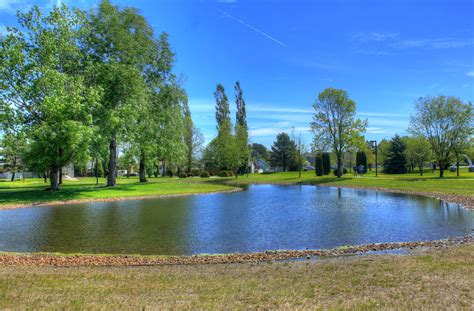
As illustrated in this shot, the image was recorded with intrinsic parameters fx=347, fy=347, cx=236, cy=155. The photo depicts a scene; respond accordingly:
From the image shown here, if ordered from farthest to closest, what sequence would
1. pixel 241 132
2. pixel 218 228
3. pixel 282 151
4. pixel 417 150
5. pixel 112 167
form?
1. pixel 282 151
2. pixel 241 132
3. pixel 417 150
4. pixel 112 167
5. pixel 218 228

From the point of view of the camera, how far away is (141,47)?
35.5 m

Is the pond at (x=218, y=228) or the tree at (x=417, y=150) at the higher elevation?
the tree at (x=417, y=150)

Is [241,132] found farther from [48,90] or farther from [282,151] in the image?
[48,90]

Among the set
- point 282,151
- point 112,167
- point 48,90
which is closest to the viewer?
point 48,90

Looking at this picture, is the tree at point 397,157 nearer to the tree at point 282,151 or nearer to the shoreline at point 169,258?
the tree at point 282,151

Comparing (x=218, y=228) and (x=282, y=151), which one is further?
(x=282, y=151)

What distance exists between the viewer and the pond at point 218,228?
444 inches

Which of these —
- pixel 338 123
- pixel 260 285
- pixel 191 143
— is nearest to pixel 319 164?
pixel 338 123

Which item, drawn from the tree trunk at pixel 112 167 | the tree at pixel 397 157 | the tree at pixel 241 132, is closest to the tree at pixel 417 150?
the tree at pixel 397 157

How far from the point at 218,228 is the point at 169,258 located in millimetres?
4913

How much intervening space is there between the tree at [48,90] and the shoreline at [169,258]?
17818 millimetres

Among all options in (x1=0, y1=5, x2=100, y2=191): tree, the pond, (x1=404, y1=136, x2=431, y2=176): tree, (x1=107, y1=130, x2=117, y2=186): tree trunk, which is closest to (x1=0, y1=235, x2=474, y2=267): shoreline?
the pond

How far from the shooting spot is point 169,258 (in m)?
9.45

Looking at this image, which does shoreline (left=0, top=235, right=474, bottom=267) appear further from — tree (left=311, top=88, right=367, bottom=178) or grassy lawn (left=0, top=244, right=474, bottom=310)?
tree (left=311, top=88, right=367, bottom=178)
